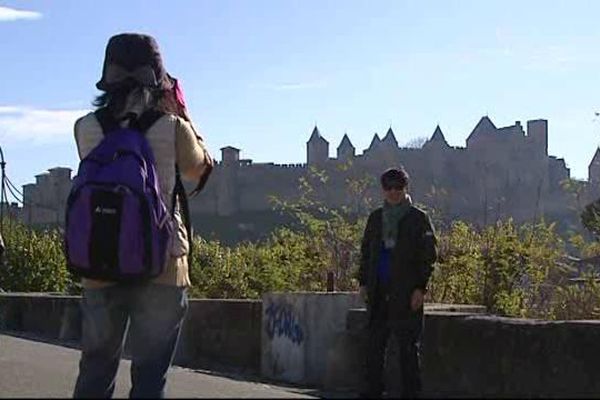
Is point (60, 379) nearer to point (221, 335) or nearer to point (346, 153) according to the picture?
point (221, 335)

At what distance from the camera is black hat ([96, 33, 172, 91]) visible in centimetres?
537

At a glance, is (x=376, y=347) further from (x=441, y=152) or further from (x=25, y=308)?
(x=441, y=152)

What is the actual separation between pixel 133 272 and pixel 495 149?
63830 mm

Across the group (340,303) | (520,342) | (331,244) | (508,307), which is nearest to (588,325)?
(520,342)

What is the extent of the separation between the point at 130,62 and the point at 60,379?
5.63 meters

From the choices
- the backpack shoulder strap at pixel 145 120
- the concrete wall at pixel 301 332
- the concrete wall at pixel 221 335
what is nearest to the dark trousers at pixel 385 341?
the concrete wall at pixel 301 332

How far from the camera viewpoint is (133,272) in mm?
4965

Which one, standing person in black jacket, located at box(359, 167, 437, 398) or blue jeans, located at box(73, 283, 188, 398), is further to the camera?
standing person in black jacket, located at box(359, 167, 437, 398)

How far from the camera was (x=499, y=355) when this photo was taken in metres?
→ 9.98

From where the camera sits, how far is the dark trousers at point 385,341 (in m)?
8.53

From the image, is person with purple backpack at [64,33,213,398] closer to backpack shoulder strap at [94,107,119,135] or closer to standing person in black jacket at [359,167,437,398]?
backpack shoulder strap at [94,107,119,135]

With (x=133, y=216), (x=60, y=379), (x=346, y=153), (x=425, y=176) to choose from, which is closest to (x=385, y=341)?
(x=60, y=379)

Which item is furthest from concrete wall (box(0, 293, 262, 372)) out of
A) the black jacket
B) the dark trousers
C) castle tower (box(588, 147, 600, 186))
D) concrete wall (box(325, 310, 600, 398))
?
castle tower (box(588, 147, 600, 186))

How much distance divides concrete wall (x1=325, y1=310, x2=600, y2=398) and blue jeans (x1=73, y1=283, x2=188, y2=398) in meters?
4.01
